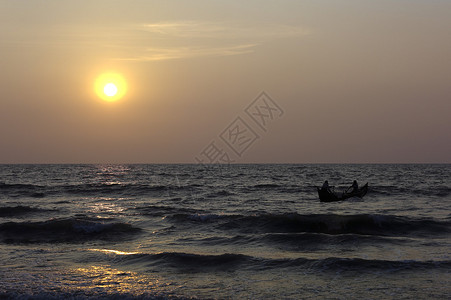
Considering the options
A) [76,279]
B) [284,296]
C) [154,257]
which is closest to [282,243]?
[154,257]

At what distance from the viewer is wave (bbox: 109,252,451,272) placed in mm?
15453

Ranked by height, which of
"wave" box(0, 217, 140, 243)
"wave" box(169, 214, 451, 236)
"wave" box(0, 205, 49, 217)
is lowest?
"wave" box(169, 214, 451, 236)

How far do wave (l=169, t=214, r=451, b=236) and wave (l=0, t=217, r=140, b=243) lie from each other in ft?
14.9

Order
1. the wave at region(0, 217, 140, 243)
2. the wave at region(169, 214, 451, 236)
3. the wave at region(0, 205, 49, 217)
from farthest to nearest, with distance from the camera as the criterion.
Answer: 1. the wave at region(0, 205, 49, 217)
2. the wave at region(169, 214, 451, 236)
3. the wave at region(0, 217, 140, 243)

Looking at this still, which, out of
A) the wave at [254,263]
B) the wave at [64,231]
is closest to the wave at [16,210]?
the wave at [64,231]

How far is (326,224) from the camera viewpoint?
2630cm

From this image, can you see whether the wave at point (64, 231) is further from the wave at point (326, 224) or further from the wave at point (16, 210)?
the wave at point (16, 210)

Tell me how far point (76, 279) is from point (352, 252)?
35.9 feet

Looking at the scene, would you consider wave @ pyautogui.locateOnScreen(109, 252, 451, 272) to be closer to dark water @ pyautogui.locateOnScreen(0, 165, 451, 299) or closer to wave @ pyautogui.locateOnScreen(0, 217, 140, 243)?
dark water @ pyautogui.locateOnScreen(0, 165, 451, 299)

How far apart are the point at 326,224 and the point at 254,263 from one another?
36.7 ft

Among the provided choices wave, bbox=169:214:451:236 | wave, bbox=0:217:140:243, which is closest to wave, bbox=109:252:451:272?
wave, bbox=0:217:140:243

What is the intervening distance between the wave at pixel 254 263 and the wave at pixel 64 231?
20.1 feet

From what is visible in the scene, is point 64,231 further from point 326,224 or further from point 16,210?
point 326,224

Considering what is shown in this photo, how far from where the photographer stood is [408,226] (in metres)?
25.0
